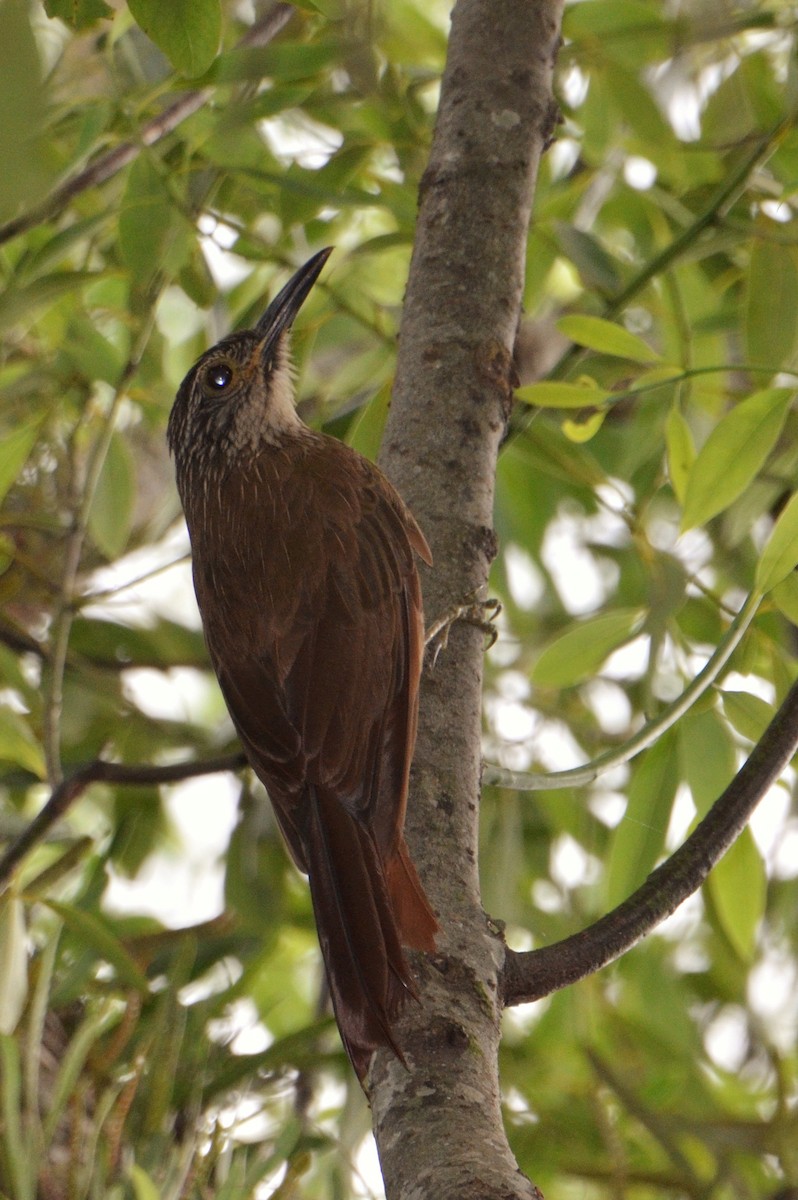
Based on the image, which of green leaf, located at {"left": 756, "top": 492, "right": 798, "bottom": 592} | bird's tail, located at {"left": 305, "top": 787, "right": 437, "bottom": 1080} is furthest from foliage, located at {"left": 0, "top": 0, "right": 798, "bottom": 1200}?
bird's tail, located at {"left": 305, "top": 787, "right": 437, "bottom": 1080}

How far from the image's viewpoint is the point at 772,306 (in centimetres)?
255

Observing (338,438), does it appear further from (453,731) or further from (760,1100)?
(760,1100)

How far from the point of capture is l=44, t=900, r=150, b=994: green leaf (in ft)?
7.75

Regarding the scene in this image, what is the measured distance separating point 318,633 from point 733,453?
33.2 inches

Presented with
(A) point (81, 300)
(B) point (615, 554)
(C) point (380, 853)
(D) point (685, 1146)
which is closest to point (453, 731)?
(C) point (380, 853)

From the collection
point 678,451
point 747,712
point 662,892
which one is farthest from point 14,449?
point 662,892

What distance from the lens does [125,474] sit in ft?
10.4

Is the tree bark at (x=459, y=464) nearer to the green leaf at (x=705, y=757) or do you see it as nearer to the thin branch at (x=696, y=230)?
the thin branch at (x=696, y=230)

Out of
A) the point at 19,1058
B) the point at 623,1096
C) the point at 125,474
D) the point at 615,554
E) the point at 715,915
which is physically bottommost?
the point at 19,1058

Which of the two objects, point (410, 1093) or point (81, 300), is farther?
point (81, 300)

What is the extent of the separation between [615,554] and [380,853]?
8.12ft

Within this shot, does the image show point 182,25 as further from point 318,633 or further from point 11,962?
point 11,962

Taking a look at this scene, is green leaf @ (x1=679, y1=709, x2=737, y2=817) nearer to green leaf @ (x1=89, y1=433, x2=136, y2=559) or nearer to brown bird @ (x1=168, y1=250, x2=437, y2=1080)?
brown bird @ (x1=168, y1=250, x2=437, y2=1080)

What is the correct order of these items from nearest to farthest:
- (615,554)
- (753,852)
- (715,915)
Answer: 1. (753,852)
2. (715,915)
3. (615,554)
